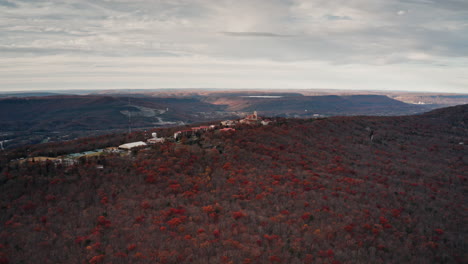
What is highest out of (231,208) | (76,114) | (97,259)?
(76,114)

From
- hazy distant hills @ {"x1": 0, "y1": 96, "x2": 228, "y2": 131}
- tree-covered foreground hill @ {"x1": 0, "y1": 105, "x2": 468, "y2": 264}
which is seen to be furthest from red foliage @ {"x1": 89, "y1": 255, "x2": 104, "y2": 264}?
hazy distant hills @ {"x1": 0, "y1": 96, "x2": 228, "y2": 131}

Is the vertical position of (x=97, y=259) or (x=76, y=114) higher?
(x=76, y=114)

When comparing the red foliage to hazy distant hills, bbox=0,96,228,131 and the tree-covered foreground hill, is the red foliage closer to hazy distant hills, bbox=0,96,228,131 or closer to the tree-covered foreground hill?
the tree-covered foreground hill

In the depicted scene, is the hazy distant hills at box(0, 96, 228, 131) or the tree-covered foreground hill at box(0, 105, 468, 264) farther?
the hazy distant hills at box(0, 96, 228, 131)

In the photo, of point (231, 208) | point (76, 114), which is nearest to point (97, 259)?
point (231, 208)

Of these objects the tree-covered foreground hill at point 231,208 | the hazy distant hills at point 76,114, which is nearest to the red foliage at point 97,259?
the tree-covered foreground hill at point 231,208

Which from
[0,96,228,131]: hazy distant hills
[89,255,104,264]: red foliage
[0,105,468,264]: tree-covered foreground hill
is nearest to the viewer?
[89,255,104,264]: red foliage

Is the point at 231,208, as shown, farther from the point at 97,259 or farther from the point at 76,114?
the point at 76,114

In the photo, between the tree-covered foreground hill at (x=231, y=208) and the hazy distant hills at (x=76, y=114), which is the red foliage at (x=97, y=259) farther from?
the hazy distant hills at (x=76, y=114)

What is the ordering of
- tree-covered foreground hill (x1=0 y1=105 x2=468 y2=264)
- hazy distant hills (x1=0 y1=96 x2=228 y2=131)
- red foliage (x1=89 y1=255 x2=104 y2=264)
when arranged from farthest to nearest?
hazy distant hills (x1=0 y1=96 x2=228 y2=131) → tree-covered foreground hill (x1=0 y1=105 x2=468 y2=264) → red foliage (x1=89 y1=255 x2=104 y2=264)

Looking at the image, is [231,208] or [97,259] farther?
[231,208]
